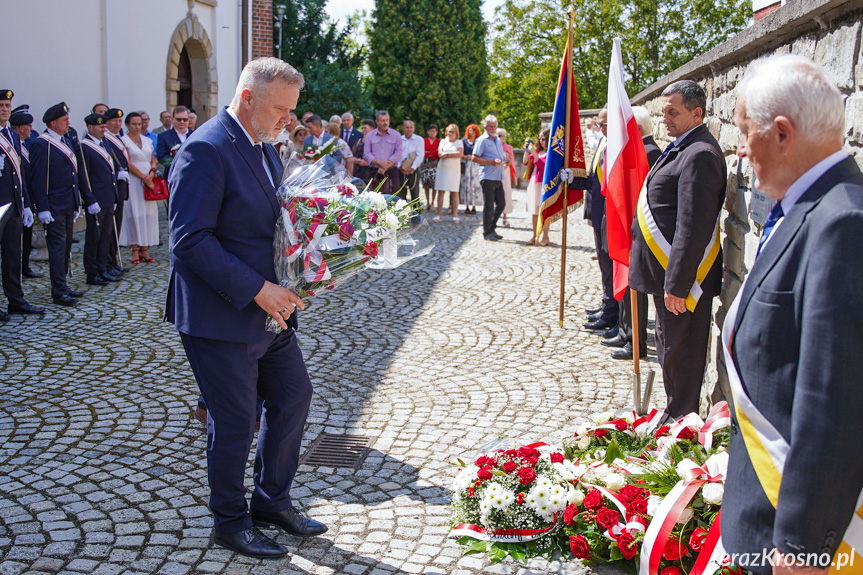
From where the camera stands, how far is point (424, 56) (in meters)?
34.7

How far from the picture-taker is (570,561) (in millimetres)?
3459

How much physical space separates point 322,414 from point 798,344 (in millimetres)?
3785

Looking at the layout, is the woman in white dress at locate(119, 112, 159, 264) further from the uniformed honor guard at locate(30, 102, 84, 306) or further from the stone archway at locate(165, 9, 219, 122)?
the stone archway at locate(165, 9, 219, 122)

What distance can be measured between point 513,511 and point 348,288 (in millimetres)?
6115

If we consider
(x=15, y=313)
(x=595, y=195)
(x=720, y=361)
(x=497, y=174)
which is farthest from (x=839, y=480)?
(x=497, y=174)

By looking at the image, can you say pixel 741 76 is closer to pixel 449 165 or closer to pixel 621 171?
pixel 621 171

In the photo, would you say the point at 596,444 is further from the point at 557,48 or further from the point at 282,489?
the point at 557,48

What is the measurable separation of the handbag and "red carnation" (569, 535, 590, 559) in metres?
8.80

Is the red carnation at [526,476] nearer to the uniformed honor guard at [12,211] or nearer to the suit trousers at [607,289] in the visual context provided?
the suit trousers at [607,289]

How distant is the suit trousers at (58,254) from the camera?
27.3 feet

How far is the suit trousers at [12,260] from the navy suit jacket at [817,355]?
24.9ft

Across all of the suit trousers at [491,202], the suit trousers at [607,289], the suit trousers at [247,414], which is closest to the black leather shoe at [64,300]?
the suit trousers at [607,289]

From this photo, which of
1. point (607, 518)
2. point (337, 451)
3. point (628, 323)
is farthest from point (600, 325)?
point (607, 518)

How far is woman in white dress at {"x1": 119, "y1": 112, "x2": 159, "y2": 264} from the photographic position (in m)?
10.7
